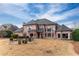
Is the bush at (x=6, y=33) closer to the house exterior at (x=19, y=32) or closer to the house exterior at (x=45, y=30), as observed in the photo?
the house exterior at (x=19, y=32)

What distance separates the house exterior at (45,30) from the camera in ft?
8.21

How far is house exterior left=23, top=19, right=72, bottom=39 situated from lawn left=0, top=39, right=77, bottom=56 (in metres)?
0.06

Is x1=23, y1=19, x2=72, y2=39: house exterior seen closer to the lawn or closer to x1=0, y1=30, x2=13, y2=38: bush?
the lawn

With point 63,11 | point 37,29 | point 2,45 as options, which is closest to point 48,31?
point 37,29

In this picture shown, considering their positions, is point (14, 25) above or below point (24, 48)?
above

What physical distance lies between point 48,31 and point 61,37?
A: 16 centimetres

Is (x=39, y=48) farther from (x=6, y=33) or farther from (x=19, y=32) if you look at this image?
(x=6, y=33)

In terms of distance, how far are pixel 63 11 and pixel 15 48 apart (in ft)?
2.24

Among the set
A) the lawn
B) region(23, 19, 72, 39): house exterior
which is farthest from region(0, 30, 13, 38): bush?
region(23, 19, 72, 39): house exterior

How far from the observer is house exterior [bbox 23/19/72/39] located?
2.50 m

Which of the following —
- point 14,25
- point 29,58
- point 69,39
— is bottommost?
point 29,58

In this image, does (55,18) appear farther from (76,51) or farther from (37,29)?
(76,51)

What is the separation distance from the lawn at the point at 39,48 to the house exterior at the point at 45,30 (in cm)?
6

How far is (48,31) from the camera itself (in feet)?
8.36
